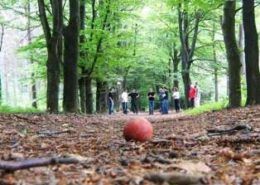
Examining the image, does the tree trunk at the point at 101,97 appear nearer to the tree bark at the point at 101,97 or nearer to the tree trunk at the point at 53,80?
the tree bark at the point at 101,97

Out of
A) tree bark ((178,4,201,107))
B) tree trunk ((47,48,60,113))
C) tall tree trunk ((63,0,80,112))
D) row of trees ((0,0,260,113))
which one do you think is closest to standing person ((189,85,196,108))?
tree bark ((178,4,201,107))

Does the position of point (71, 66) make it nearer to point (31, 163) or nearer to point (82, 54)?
point (82, 54)

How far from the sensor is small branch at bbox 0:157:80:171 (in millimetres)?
3674

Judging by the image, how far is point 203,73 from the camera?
139ft

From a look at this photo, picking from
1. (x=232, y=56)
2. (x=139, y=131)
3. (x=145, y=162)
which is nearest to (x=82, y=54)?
(x=232, y=56)

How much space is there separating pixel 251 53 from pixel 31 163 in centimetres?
1165

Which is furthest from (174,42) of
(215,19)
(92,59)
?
(92,59)

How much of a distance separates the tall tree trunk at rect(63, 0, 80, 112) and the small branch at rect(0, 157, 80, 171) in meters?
11.8

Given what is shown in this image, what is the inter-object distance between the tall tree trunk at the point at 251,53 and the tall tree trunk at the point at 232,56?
1292 millimetres

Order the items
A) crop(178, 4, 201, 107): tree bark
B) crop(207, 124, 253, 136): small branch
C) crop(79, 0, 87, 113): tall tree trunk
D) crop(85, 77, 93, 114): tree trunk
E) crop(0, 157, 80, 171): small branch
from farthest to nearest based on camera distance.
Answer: crop(178, 4, 201, 107): tree bark < crop(85, 77, 93, 114): tree trunk < crop(79, 0, 87, 113): tall tree trunk < crop(207, 124, 253, 136): small branch < crop(0, 157, 80, 171): small branch

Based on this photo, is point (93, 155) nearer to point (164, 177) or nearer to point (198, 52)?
point (164, 177)

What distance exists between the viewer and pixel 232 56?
1599cm

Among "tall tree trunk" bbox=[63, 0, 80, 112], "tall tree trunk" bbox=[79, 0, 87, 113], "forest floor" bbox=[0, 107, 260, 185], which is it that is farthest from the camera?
"tall tree trunk" bbox=[79, 0, 87, 113]

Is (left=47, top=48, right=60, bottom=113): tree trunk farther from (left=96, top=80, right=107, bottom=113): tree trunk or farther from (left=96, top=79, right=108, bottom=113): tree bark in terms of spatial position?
(left=96, top=79, right=108, bottom=113): tree bark
